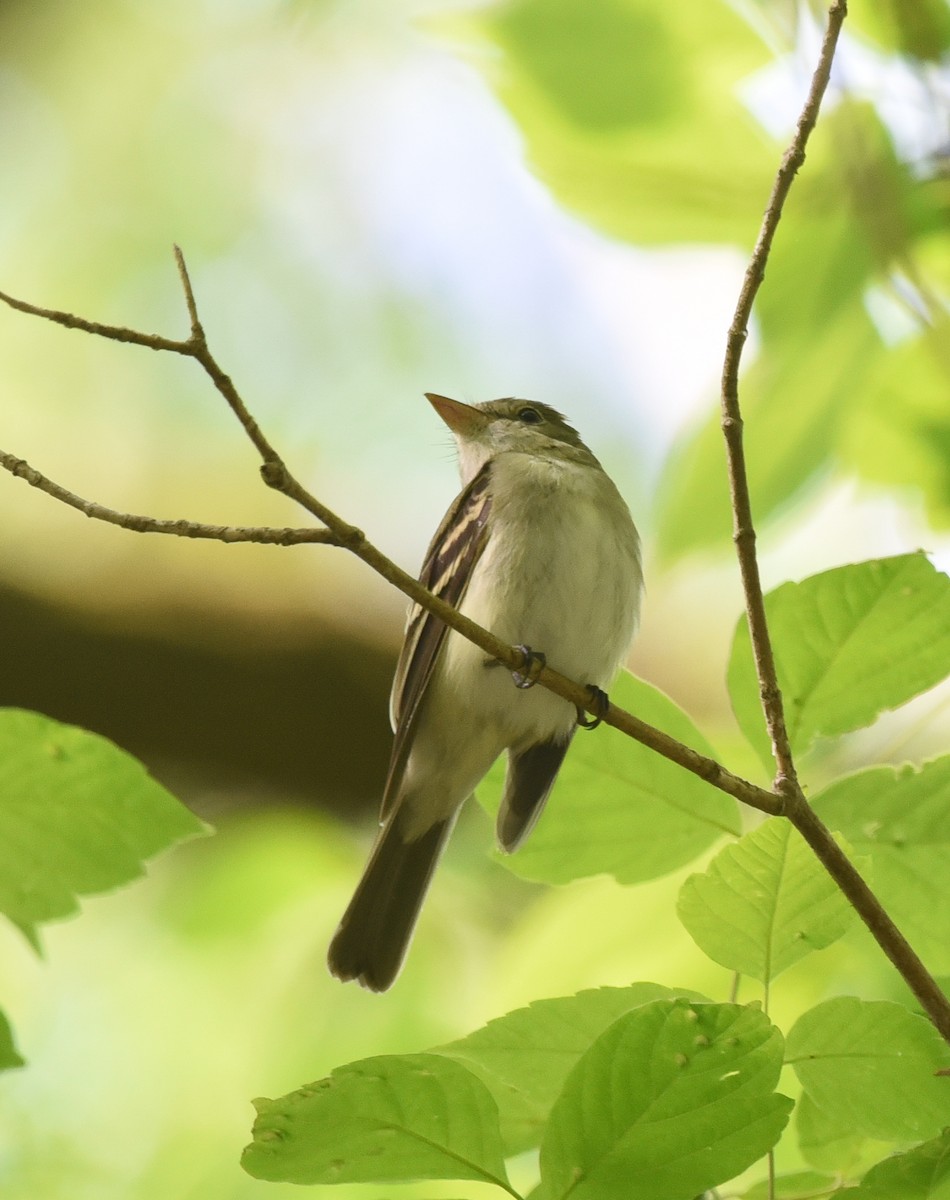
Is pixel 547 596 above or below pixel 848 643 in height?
above

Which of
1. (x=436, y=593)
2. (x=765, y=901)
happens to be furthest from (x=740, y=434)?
(x=436, y=593)

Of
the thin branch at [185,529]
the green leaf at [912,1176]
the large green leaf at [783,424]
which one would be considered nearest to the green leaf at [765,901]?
the green leaf at [912,1176]

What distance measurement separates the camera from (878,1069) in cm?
126

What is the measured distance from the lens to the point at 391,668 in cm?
433

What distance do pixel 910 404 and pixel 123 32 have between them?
4837 mm

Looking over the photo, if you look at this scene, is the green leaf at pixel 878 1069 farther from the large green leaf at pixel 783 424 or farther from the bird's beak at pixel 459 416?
the bird's beak at pixel 459 416

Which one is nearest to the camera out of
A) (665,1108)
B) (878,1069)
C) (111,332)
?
(665,1108)

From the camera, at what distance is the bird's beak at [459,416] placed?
11.3ft

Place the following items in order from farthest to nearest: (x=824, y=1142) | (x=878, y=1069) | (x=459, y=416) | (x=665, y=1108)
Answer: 1. (x=459, y=416)
2. (x=824, y=1142)
3. (x=878, y=1069)
4. (x=665, y=1108)

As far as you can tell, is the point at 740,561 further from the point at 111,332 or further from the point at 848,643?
the point at 111,332

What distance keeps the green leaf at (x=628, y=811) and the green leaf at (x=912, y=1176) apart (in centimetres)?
→ 46

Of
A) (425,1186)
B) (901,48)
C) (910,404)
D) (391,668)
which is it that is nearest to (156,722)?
(391,668)

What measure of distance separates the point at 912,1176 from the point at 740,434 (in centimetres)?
81

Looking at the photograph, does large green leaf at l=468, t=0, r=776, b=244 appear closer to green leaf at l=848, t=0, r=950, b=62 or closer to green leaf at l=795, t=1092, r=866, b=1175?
green leaf at l=848, t=0, r=950, b=62
